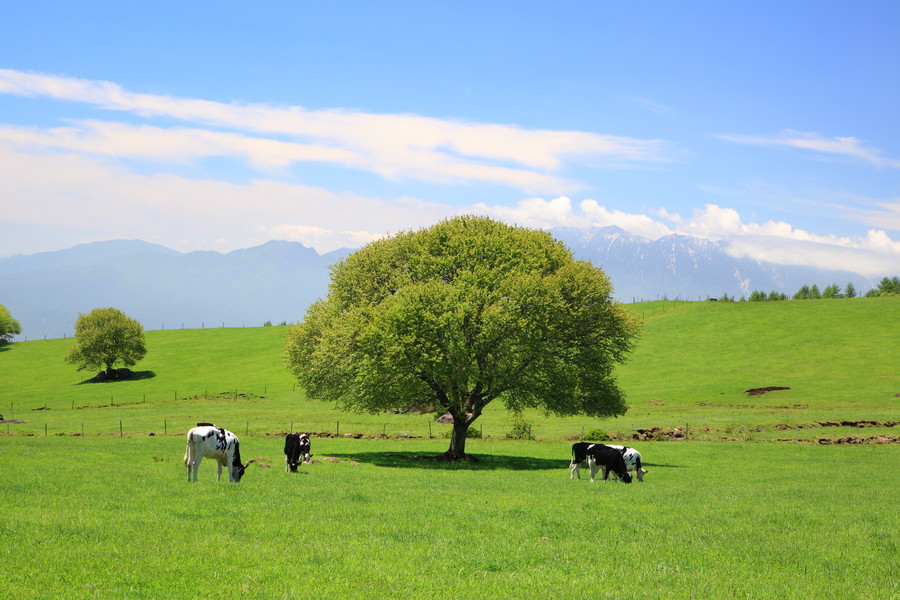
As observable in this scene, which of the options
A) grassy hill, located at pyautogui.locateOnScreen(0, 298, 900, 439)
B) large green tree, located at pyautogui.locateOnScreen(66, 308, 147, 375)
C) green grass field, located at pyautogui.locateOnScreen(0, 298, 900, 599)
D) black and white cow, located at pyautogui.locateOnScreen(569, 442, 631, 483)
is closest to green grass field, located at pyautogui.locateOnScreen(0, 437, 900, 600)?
green grass field, located at pyautogui.locateOnScreen(0, 298, 900, 599)

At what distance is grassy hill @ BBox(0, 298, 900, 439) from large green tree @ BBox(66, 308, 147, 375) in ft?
15.4

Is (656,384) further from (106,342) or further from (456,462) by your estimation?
(106,342)

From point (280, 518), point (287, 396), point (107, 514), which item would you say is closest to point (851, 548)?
point (280, 518)

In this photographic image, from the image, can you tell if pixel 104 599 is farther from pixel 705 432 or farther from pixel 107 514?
pixel 705 432

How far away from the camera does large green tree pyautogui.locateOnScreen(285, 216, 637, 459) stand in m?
45.2

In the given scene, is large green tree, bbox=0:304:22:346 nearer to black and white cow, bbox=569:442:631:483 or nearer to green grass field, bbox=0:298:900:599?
green grass field, bbox=0:298:900:599

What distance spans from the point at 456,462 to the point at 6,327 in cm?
17857

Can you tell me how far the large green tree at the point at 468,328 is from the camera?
45.2 metres

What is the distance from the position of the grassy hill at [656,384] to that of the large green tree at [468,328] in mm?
19926

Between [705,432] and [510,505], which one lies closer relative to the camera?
[510,505]

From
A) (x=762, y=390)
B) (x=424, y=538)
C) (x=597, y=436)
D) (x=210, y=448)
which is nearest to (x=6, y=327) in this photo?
(x=597, y=436)

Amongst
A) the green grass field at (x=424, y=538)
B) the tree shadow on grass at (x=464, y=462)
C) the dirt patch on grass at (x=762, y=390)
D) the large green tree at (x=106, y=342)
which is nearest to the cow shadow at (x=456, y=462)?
the tree shadow on grass at (x=464, y=462)

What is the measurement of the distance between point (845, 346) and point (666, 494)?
105475mm

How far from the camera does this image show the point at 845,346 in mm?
116812
